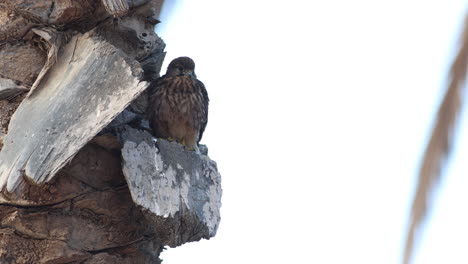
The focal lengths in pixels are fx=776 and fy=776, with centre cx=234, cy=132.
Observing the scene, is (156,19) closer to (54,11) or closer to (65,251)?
(54,11)

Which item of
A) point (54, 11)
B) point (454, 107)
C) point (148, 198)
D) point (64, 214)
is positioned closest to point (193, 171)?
point (148, 198)

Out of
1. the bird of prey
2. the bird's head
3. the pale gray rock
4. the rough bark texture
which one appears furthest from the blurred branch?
the bird's head

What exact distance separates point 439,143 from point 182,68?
4443 mm

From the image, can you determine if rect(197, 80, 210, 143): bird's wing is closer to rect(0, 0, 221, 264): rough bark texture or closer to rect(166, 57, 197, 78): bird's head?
rect(166, 57, 197, 78): bird's head

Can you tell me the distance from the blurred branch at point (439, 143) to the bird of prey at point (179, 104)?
121 inches

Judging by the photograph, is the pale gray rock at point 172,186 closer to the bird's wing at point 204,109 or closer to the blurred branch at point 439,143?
the blurred branch at point 439,143

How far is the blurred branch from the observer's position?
1.33m

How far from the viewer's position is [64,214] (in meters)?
Answer: 2.83

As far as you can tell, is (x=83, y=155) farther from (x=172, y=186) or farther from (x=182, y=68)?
(x=182, y=68)

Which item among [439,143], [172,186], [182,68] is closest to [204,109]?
[182,68]

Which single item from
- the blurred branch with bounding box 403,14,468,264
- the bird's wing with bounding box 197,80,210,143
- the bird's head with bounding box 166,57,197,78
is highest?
the blurred branch with bounding box 403,14,468,264

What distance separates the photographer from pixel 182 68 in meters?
5.75

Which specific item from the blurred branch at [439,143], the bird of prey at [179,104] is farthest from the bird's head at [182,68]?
the blurred branch at [439,143]

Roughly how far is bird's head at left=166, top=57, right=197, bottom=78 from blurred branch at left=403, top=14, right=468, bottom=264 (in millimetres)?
4241
